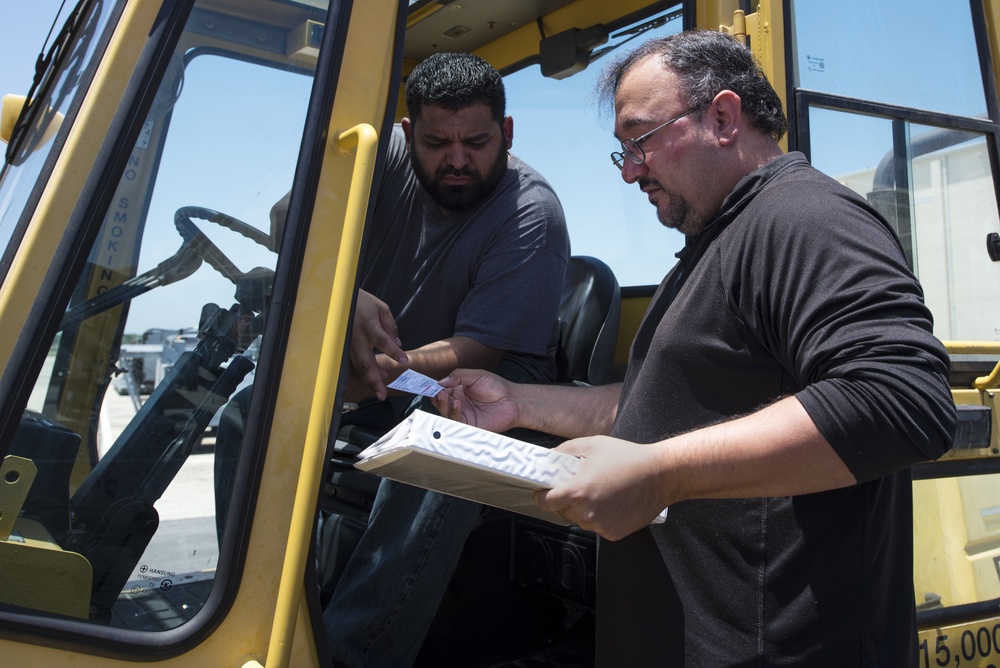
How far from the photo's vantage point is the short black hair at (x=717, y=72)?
150cm

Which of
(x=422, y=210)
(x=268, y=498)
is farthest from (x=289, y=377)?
(x=422, y=210)

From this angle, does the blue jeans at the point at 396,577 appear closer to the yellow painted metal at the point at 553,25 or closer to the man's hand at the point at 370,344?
the man's hand at the point at 370,344

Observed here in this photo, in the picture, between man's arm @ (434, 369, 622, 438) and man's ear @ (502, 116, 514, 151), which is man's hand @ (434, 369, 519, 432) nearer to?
man's arm @ (434, 369, 622, 438)


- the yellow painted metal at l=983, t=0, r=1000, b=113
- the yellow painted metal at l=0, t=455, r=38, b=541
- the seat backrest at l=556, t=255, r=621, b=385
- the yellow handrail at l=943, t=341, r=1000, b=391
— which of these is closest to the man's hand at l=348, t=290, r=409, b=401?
the yellow painted metal at l=0, t=455, r=38, b=541

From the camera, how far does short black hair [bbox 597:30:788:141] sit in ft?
4.92

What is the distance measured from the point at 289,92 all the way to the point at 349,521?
4.12 feet

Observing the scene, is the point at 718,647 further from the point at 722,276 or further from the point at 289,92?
the point at 289,92

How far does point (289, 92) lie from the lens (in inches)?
53.1

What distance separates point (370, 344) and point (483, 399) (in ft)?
0.87

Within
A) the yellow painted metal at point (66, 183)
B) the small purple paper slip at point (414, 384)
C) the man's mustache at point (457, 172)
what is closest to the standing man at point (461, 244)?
the man's mustache at point (457, 172)

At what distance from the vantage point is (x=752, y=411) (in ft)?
4.41

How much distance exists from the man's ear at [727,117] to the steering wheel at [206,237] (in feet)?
2.48

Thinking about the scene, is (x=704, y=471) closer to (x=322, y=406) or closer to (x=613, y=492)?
(x=613, y=492)

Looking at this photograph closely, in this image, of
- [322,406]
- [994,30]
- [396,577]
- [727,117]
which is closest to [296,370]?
[322,406]
